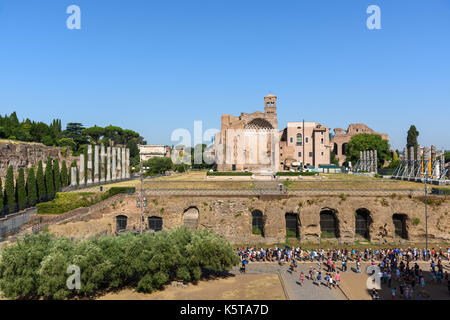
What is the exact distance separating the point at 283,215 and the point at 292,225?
191 centimetres

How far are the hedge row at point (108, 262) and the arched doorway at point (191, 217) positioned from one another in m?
10.0

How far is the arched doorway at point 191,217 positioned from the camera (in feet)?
110

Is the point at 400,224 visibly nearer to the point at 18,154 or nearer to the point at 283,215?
the point at 283,215

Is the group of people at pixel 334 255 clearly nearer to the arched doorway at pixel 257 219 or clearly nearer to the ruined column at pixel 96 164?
the arched doorway at pixel 257 219

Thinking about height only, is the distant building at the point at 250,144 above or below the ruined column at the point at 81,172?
above

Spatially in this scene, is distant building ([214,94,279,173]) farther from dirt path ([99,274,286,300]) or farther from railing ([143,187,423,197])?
dirt path ([99,274,286,300])

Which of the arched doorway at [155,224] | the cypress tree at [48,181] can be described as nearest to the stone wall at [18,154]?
the cypress tree at [48,181]

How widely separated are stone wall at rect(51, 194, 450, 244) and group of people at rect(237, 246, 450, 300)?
287 cm

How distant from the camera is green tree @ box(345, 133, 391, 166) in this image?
3196 inches

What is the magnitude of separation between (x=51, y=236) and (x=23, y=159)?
5325cm

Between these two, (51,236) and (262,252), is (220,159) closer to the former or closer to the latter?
(262,252)

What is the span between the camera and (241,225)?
1283 inches

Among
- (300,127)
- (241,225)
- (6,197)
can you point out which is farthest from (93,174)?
(300,127)

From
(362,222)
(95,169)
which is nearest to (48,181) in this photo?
(95,169)
